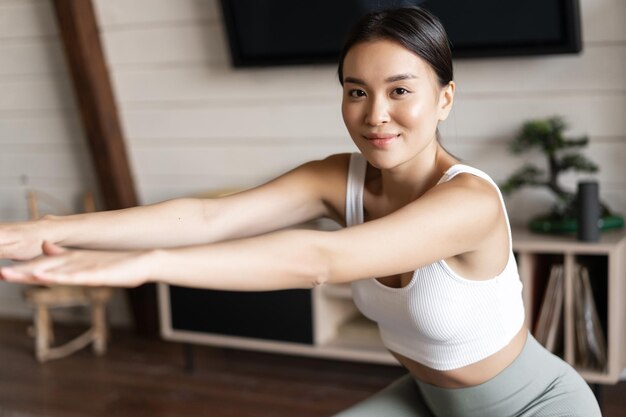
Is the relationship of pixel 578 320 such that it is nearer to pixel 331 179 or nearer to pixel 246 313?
pixel 246 313

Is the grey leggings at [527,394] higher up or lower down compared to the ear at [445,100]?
lower down

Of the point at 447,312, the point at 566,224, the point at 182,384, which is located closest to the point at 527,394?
the point at 447,312

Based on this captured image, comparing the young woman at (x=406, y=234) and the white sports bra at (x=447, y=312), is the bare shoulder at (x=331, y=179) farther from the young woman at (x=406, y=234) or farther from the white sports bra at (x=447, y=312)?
the white sports bra at (x=447, y=312)

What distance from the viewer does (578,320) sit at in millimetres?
2689

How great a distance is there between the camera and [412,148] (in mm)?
1396

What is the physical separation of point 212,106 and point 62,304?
103 cm

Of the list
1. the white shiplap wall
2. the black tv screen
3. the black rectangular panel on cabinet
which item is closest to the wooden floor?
the black rectangular panel on cabinet

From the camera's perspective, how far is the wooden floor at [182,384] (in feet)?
9.98

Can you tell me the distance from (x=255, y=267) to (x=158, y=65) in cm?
268

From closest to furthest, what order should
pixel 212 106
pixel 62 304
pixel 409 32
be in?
1. pixel 409 32
2. pixel 212 106
3. pixel 62 304

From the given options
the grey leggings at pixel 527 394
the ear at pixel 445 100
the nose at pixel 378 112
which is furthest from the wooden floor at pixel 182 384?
the nose at pixel 378 112

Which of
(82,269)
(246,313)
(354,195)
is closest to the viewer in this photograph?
(82,269)

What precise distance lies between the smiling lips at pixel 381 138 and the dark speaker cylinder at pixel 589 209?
4.68 feet

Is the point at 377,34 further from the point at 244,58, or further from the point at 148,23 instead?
the point at 148,23
